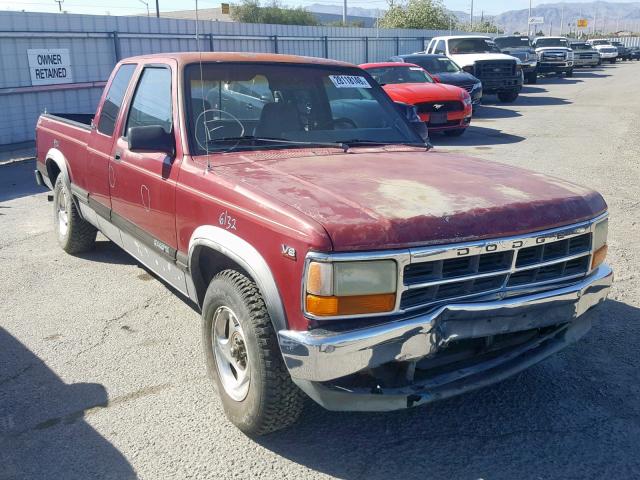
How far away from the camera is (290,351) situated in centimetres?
268

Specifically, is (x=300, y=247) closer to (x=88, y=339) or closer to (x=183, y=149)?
(x=183, y=149)

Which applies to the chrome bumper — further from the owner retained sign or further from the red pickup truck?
the owner retained sign

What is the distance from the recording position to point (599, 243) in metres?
3.36

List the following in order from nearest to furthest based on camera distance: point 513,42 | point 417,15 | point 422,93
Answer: point 422,93, point 513,42, point 417,15

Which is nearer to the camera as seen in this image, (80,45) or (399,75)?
(80,45)

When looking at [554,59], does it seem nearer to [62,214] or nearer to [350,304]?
[62,214]

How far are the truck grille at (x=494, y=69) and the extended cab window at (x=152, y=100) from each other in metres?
15.8

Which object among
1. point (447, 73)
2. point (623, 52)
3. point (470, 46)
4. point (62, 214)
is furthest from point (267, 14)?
point (62, 214)

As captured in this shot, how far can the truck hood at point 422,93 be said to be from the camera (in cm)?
1240

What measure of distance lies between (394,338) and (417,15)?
1847 inches

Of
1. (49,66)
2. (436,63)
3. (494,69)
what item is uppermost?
(49,66)

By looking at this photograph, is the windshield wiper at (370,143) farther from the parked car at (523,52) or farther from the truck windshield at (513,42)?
the truck windshield at (513,42)

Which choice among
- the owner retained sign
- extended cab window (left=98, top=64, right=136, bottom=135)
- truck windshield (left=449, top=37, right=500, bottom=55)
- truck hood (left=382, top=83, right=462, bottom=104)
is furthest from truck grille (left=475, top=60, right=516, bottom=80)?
extended cab window (left=98, top=64, right=136, bottom=135)

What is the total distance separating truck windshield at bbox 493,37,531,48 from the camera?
27875mm
